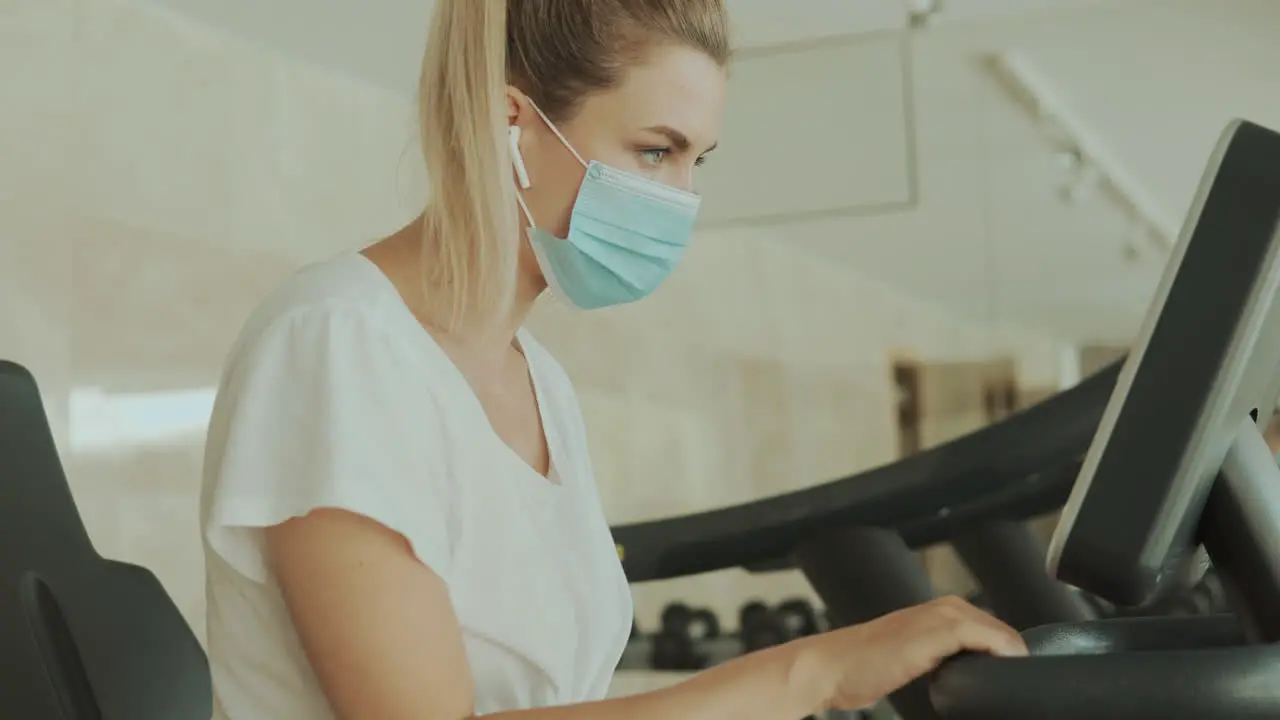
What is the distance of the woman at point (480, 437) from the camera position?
3.18 ft

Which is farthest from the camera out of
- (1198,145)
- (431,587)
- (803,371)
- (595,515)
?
(803,371)

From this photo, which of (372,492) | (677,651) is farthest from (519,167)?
(677,651)

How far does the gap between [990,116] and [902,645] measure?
3705 millimetres

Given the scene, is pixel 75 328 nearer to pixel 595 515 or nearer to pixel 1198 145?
pixel 595 515

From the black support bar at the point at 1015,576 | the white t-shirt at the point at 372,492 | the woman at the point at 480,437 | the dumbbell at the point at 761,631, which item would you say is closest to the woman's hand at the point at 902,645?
the woman at the point at 480,437

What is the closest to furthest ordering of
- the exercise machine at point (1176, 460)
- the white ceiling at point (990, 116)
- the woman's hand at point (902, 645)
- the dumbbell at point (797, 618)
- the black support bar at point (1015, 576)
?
the exercise machine at point (1176, 460) → the woman's hand at point (902, 645) → the black support bar at point (1015, 576) → the dumbbell at point (797, 618) → the white ceiling at point (990, 116)

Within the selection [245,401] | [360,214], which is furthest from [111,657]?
[360,214]

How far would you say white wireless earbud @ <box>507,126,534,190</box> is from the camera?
4.05 ft

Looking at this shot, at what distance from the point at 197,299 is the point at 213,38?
1.82 feet

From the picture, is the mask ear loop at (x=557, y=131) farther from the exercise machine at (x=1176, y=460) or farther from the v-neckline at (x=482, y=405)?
the exercise machine at (x=1176, y=460)

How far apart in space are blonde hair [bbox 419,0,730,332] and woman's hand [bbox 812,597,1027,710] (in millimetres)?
440

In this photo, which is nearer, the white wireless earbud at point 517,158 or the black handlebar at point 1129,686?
the black handlebar at point 1129,686

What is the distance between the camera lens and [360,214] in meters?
3.39

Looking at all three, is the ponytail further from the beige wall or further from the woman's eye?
the beige wall
